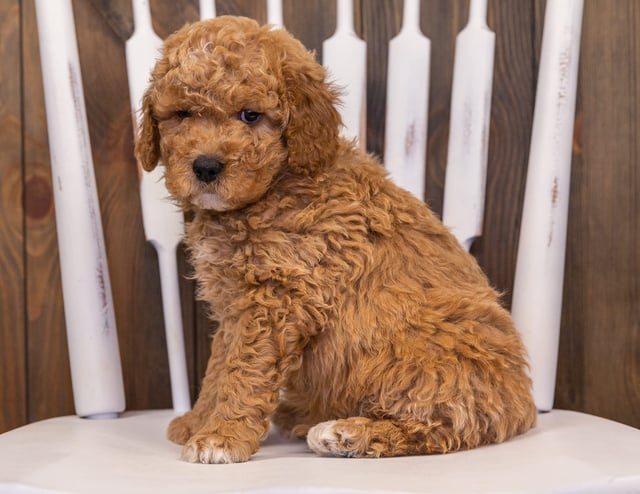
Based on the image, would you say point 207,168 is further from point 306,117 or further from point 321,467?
point 321,467

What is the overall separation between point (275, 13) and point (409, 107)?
34cm

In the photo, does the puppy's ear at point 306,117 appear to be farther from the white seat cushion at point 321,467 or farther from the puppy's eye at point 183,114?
the white seat cushion at point 321,467

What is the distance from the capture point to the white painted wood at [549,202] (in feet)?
5.11

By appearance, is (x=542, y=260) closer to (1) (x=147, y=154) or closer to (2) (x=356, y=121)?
(2) (x=356, y=121)

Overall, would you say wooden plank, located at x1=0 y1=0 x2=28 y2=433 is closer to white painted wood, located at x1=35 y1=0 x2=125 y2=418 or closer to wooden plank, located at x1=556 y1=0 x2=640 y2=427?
white painted wood, located at x1=35 y1=0 x2=125 y2=418

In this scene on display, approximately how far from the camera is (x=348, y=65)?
5.42 ft

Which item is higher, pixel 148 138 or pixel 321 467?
pixel 148 138

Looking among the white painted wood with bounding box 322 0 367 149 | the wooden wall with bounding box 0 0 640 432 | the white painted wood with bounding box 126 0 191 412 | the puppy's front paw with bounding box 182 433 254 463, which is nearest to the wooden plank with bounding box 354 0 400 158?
the wooden wall with bounding box 0 0 640 432

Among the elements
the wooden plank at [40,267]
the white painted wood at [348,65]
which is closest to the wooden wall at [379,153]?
the wooden plank at [40,267]

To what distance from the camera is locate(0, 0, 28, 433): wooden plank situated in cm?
179

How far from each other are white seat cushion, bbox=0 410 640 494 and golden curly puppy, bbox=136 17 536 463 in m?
0.08

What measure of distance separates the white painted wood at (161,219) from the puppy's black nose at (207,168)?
0.38 m

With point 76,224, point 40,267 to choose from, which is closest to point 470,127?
point 76,224

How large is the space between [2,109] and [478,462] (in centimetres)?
131
